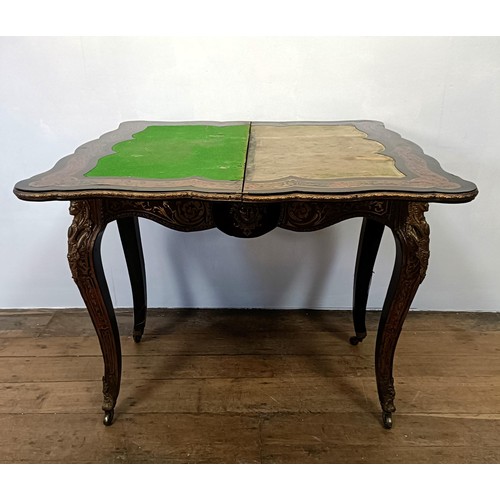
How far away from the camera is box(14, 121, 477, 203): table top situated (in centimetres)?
116

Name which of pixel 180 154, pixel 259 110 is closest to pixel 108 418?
pixel 180 154

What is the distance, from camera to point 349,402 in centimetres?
163

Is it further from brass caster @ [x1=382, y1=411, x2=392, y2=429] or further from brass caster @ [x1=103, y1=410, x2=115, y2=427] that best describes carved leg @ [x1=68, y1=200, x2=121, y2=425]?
brass caster @ [x1=382, y1=411, x2=392, y2=429]

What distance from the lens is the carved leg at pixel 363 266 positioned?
5.81 feet

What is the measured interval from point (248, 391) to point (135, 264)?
0.62 metres

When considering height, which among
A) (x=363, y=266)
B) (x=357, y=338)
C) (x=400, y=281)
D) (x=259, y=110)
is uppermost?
(x=259, y=110)

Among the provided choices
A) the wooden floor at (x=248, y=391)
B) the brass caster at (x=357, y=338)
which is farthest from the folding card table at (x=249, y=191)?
the brass caster at (x=357, y=338)

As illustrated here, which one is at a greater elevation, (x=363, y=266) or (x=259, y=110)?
(x=259, y=110)

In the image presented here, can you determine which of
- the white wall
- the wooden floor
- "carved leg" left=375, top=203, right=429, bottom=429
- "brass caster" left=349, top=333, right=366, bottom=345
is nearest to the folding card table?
"carved leg" left=375, top=203, right=429, bottom=429

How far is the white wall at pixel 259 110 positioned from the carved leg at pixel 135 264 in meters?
0.21

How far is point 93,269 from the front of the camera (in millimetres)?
1328

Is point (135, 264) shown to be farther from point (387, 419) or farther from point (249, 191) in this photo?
point (387, 419)

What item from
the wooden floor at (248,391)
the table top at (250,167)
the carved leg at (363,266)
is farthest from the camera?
the carved leg at (363,266)

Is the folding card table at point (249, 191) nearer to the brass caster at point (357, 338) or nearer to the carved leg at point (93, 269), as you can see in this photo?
the carved leg at point (93, 269)
